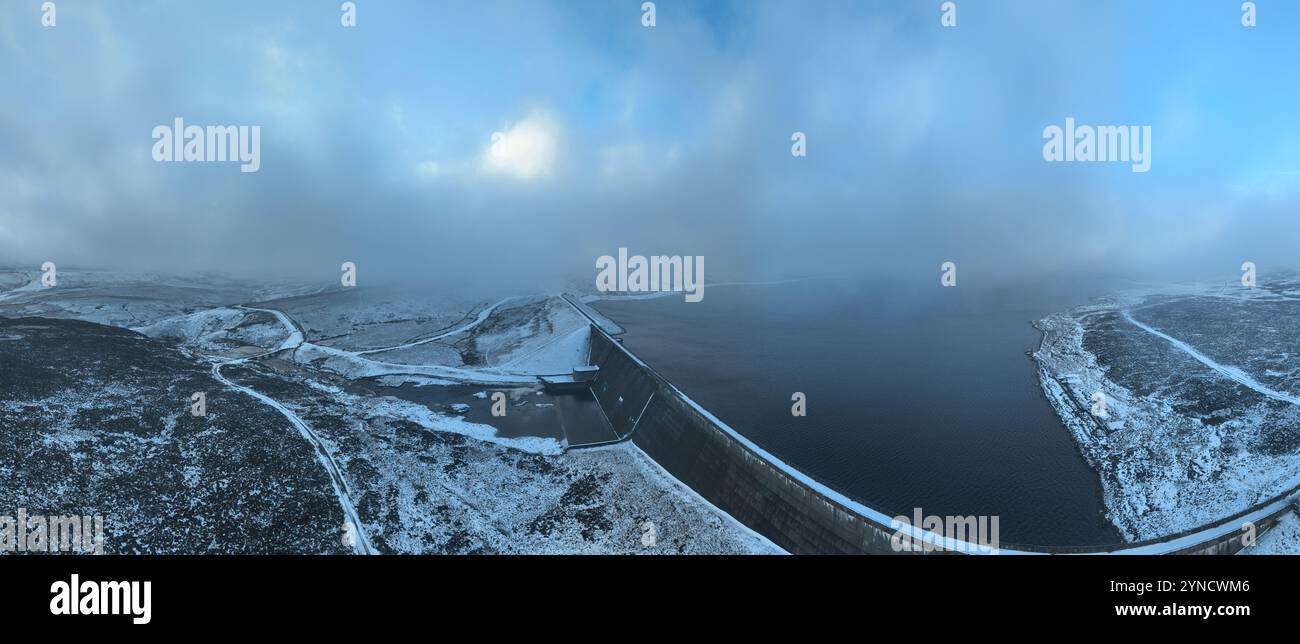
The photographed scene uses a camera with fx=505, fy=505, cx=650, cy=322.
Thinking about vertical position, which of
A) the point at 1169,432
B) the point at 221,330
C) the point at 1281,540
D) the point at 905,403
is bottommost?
the point at 1281,540

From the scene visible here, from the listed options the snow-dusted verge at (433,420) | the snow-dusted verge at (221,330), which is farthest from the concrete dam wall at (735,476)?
the snow-dusted verge at (221,330)

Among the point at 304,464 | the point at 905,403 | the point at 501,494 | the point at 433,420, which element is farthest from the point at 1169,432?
the point at 304,464

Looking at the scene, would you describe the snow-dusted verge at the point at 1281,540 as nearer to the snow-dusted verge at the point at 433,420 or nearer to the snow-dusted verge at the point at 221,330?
the snow-dusted verge at the point at 433,420

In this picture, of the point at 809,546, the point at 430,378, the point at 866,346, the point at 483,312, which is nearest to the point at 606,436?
the point at 809,546

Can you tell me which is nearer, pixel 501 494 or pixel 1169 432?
pixel 501 494

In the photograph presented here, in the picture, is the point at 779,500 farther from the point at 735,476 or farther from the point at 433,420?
the point at 433,420

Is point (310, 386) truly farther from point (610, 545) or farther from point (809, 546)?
point (809, 546)

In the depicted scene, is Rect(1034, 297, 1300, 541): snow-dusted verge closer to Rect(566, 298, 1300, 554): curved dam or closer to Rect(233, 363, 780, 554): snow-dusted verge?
Rect(566, 298, 1300, 554): curved dam
